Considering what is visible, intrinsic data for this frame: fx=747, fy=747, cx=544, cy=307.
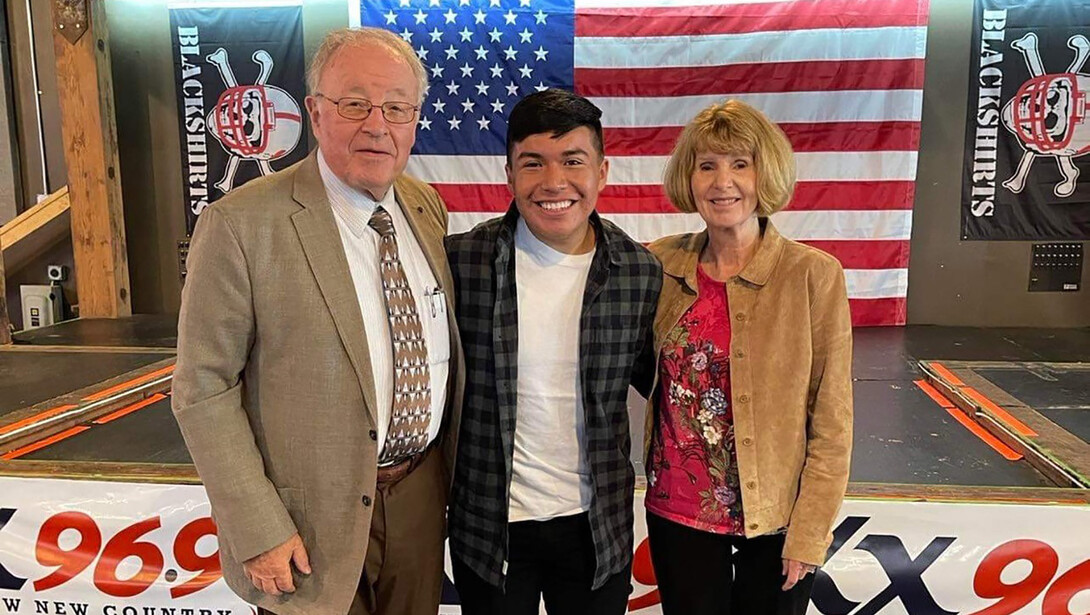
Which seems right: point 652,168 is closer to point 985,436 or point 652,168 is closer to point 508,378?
point 985,436

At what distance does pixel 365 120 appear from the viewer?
1.14m

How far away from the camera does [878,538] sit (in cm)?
195

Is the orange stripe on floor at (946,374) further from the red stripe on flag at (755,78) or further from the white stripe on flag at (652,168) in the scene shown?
the red stripe on flag at (755,78)

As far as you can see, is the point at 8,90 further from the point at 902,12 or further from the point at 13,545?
the point at 902,12

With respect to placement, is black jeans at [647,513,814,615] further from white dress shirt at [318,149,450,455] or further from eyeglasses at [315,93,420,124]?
eyeglasses at [315,93,420,124]

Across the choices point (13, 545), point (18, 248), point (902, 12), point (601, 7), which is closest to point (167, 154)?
point (18, 248)

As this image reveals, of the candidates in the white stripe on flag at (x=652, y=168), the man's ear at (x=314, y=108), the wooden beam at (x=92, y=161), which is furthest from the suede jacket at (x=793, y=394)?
the wooden beam at (x=92, y=161)

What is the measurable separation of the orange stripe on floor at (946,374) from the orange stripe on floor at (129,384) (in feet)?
11.9

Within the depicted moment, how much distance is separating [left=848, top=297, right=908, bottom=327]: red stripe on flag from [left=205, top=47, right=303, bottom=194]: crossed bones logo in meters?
3.90

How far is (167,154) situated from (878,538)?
5340mm

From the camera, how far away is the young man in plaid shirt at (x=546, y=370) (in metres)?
1.23

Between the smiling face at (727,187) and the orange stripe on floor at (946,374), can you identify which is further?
the orange stripe on floor at (946,374)

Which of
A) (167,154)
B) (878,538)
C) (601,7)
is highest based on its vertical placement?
(601,7)

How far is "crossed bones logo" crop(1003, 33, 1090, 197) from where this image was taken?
179 inches
